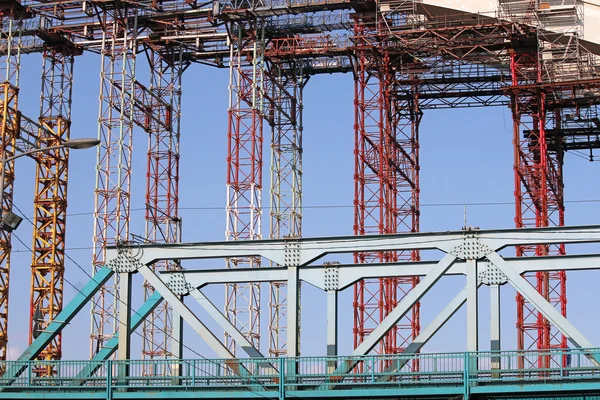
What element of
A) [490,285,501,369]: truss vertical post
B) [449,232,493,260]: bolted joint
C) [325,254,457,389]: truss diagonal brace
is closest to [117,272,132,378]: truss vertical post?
[325,254,457,389]: truss diagonal brace

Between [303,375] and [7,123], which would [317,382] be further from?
[7,123]

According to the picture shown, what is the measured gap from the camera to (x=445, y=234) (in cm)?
4341

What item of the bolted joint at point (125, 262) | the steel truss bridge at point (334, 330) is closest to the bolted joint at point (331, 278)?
the steel truss bridge at point (334, 330)

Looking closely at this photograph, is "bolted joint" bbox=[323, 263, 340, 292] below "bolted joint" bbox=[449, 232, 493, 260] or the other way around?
below

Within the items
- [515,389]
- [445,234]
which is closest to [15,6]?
[445,234]

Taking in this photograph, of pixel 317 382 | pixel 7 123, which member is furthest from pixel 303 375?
pixel 7 123

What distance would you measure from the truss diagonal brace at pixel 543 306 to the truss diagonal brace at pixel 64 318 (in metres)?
14.9

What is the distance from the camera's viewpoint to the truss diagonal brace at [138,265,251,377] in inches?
1720

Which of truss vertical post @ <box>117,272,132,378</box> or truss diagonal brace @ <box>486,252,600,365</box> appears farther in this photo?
truss vertical post @ <box>117,272,132,378</box>

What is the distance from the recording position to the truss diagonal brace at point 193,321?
43.7 meters

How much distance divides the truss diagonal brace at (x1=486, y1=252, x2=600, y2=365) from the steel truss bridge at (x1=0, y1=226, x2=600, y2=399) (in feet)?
0.14

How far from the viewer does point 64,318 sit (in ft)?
153

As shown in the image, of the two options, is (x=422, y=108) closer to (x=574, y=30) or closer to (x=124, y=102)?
(x=574, y=30)

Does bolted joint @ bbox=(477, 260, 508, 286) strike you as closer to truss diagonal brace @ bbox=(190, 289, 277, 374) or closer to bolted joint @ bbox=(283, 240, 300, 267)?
bolted joint @ bbox=(283, 240, 300, 267)
